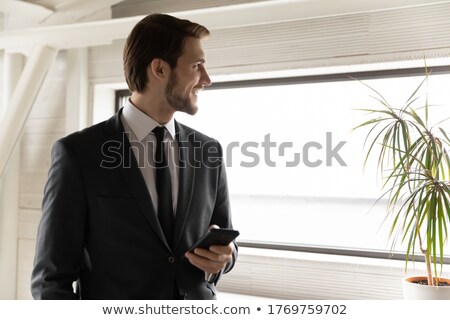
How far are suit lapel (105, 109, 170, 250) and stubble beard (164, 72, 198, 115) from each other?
185mm

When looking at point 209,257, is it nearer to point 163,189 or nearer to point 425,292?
point 163,189

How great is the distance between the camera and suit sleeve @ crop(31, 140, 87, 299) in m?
1.27

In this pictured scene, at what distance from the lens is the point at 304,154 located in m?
3.00

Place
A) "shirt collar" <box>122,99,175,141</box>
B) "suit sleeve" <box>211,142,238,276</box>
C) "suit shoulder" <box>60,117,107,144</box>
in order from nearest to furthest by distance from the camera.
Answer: "suit shoulder" <box>60,117,107,144</box> < "shirt collar" <box>122,99,175,141</box> < "suit sleeve" <box>211,142,238,276</box>

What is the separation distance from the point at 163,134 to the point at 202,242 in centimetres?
40

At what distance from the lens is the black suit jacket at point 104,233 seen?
4.22 feet

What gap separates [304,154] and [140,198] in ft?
5.97

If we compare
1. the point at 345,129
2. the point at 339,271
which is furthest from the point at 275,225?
the point at 345,129

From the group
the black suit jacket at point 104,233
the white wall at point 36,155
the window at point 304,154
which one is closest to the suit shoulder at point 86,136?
the black suit jacket at point 104,233

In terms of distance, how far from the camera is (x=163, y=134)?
4.96 ft

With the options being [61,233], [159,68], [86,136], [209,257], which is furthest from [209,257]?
[159,68]

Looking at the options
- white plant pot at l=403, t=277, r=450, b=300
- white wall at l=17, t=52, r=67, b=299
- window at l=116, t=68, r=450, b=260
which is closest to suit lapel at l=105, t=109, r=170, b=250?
white plant pot at l=403, t=277, r=450, b=300

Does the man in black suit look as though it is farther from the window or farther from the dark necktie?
the window

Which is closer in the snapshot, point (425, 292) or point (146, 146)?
point (146, 146)
